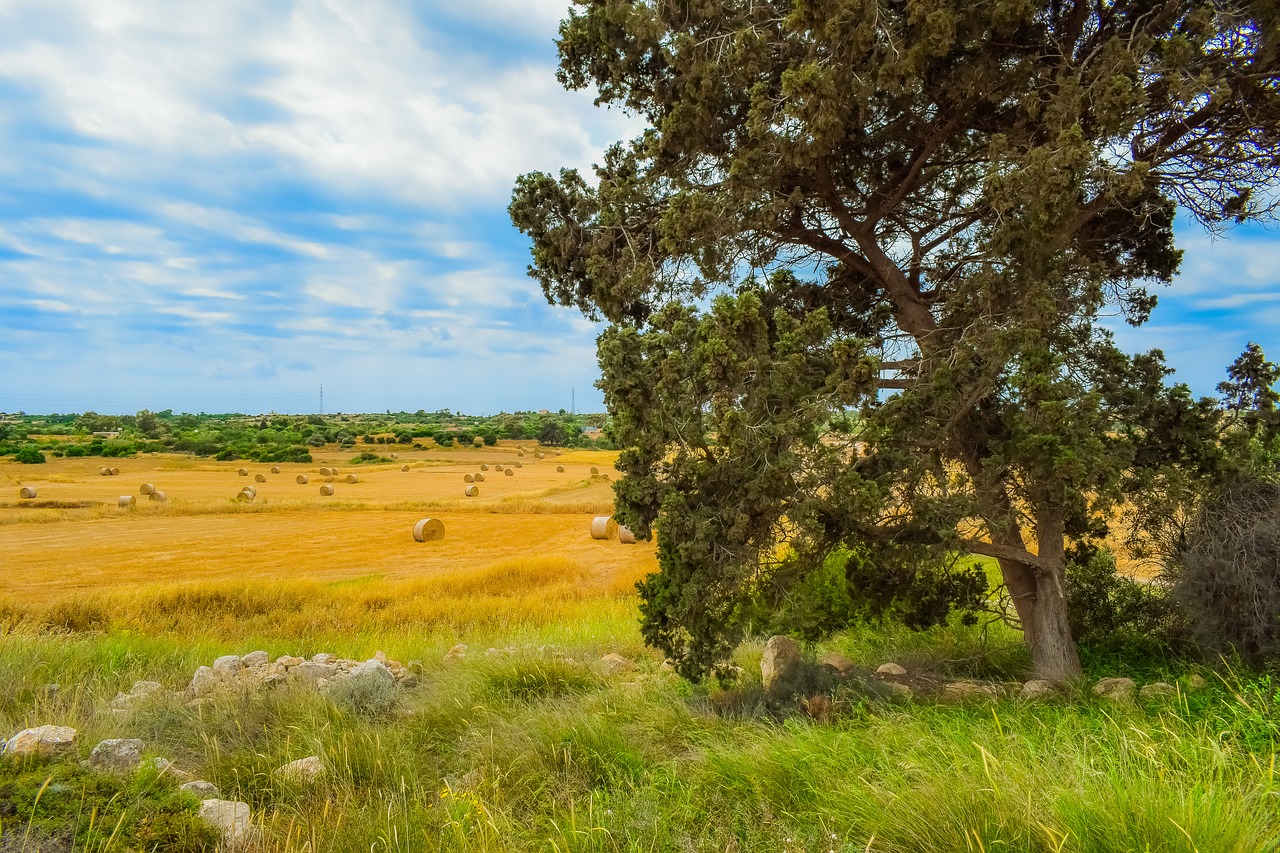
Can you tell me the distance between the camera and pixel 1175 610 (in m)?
7.25

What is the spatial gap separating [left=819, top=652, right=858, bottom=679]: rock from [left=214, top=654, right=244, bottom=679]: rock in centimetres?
690

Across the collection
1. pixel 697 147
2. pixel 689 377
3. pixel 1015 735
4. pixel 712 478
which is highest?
pixel 697 147

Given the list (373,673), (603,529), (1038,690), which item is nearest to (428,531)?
(603,529)

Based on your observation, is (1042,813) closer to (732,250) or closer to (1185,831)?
(1185,831)

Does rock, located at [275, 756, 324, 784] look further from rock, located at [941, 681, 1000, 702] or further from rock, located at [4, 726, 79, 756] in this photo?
rock, located at [941, 681, 1000, 702]

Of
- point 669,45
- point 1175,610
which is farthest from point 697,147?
point 1175,610

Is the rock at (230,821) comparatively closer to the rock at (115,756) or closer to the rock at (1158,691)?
the rock at (115,756)

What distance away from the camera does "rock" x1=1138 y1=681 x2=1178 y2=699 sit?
5.45 metres

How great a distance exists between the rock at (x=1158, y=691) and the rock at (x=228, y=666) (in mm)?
9274

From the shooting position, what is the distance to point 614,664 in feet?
29.5

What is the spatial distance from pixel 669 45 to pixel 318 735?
707 centimetres

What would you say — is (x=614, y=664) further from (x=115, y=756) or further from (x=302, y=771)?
(x=115, y=756)

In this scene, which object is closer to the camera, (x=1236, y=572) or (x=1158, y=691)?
(x=1158, y=691)

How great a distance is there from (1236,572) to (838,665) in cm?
394
